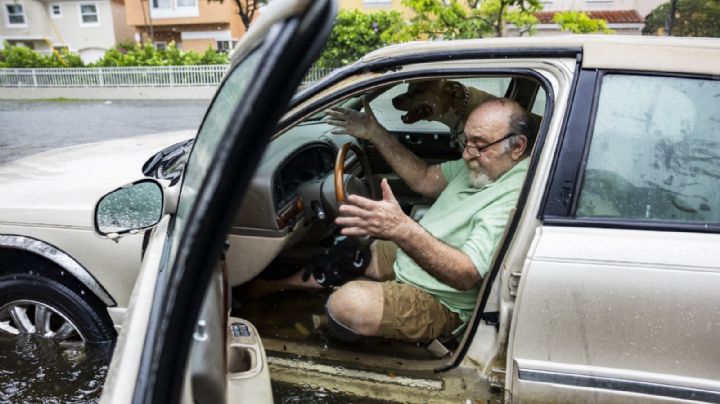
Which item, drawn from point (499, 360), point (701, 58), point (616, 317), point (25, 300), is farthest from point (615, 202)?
point (25, 300)

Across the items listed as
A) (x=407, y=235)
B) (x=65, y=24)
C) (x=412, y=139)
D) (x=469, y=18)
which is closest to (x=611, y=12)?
(x=469, y=18)

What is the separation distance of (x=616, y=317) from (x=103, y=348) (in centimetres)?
211

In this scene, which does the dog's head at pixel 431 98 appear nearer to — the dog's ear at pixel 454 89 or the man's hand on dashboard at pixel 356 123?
the dog's ear at pixel 454 89

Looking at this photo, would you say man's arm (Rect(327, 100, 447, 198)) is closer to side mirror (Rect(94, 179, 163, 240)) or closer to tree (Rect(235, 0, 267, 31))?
side mirror (Rect(94, 179, 163, 240))

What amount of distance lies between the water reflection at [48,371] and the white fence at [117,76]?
18342 mm

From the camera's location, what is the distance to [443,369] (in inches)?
84.2

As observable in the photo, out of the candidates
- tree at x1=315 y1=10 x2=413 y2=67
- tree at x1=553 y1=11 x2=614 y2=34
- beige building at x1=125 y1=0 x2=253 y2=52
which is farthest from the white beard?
beige building at x1=125 y1=0 x2=253 y2=52

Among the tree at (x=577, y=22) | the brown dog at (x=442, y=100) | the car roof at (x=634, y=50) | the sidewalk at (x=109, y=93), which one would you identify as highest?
the sidewalk at (x=109, y=93)

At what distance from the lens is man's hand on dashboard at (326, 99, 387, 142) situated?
2.78 m

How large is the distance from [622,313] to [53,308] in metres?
2.29

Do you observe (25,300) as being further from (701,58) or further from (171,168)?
(701,58)

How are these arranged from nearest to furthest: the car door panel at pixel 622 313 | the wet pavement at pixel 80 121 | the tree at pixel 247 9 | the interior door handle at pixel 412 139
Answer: the car door panel at pixel 622 313, the interior door handle at pixel 412 139, the wet pavement at pixel 80 121, the tree at pixel 247 9

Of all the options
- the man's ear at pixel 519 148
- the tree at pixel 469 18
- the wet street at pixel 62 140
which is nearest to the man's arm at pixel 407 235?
the man's ear at pixel 519 148

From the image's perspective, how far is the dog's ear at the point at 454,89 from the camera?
10.2ft
